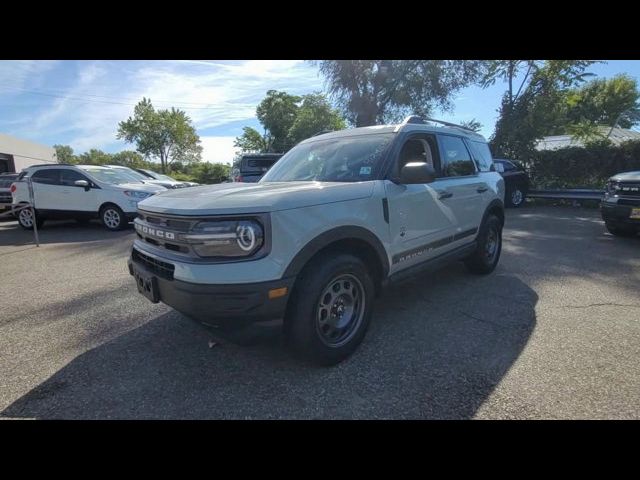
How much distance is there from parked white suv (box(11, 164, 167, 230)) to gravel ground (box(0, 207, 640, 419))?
15.7 feet

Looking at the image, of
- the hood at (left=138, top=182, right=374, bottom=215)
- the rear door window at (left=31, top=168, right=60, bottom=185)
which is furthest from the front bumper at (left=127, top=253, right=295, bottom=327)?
the rear door window at (left=31, top=168, right=60, bottom=185)

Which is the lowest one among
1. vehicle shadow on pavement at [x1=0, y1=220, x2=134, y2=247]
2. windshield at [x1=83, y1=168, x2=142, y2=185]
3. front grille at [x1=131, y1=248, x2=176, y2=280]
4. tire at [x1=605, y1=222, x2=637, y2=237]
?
tire at [x1=605, y1=222, x2=637, y2=237]

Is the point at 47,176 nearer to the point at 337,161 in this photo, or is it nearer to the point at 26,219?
the point at 26,219

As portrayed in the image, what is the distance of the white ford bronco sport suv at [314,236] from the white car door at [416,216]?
11 mm

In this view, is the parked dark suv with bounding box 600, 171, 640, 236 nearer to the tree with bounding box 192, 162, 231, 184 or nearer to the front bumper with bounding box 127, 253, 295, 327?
the front bumper with bounding box 127, 253, 295, 327

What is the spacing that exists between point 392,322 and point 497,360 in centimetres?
99

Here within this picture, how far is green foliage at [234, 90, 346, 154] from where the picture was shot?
98.8 feet

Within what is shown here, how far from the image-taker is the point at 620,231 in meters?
7.25

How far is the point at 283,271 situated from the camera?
2.35m

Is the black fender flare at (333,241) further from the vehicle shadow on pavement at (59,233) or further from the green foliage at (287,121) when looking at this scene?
the green foliage at (287,121)

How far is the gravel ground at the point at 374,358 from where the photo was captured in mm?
2305

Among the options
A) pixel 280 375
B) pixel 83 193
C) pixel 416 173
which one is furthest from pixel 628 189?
pixel 83 193

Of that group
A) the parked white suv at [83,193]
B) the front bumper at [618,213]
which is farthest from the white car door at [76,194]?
the front bumper at [618,213]
